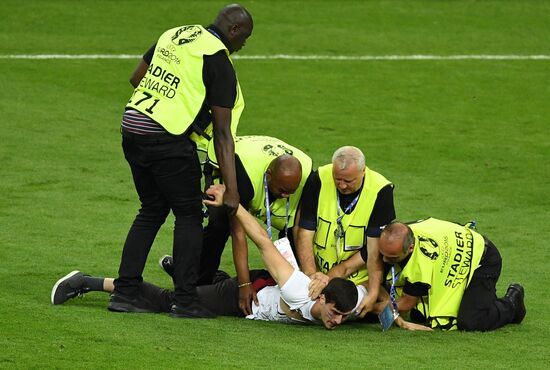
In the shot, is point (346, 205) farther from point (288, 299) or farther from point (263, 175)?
point (288, 299)

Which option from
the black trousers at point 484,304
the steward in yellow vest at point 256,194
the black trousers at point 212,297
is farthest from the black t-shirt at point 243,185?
the black trousers at point 484,304

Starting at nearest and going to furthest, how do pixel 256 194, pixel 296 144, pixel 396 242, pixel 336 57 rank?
pixel 396 242
pixel 256 194
pixel 296 144
pixel 336 57

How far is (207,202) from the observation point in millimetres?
8805

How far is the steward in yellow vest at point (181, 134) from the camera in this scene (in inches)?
338

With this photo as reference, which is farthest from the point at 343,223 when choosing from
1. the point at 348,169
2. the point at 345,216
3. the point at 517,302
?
the point at 517,302

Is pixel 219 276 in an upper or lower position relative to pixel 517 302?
lower

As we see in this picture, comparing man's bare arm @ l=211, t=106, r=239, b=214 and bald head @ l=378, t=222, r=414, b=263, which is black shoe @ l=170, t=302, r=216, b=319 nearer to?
man's bare arm @ l=211, t=106, r=239, b=214

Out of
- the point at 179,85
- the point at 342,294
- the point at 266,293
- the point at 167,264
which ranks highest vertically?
the point at 179,85

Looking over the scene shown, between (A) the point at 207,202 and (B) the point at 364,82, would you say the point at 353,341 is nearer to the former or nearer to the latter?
(A) the point at 207,202

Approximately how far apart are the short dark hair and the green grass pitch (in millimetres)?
191

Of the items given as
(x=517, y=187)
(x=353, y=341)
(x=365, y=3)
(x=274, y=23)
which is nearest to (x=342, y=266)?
(x=353, y=341)

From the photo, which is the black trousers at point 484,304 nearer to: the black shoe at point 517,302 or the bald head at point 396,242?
the black shoe at point 517,302

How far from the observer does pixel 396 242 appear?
28.0ft

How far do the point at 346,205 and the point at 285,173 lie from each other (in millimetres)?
544
